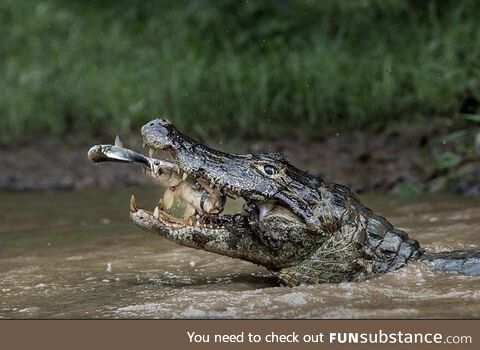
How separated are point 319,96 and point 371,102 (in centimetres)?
51

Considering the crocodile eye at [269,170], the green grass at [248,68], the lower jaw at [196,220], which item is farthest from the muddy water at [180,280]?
the green grass at [248,68]

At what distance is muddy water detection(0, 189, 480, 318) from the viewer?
13.3 ft

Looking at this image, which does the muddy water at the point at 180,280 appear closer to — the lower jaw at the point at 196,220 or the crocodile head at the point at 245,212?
the crocodile head at the point at 245,212

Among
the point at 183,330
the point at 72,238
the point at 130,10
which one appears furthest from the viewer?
the point at 130,10

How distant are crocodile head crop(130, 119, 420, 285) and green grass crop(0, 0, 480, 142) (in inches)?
149

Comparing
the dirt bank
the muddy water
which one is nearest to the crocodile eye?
the muddy water

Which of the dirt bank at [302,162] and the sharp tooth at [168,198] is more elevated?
the dirt bank at [302,162]

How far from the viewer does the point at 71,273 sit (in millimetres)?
5141

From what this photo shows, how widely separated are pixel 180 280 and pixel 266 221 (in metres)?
0.69

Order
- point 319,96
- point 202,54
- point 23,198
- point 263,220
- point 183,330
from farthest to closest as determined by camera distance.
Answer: point 202,54 → point 319,96 → point 23,198 → point 263,220 → point 183,330

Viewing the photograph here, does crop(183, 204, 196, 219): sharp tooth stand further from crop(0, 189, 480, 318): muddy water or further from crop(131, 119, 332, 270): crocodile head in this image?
crop(0, 189, 480, 318): muddy water

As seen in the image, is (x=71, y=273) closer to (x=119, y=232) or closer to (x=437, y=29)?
(x=119, y=232)

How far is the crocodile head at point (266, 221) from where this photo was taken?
438cm

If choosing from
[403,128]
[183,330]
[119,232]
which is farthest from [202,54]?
[183,330]
